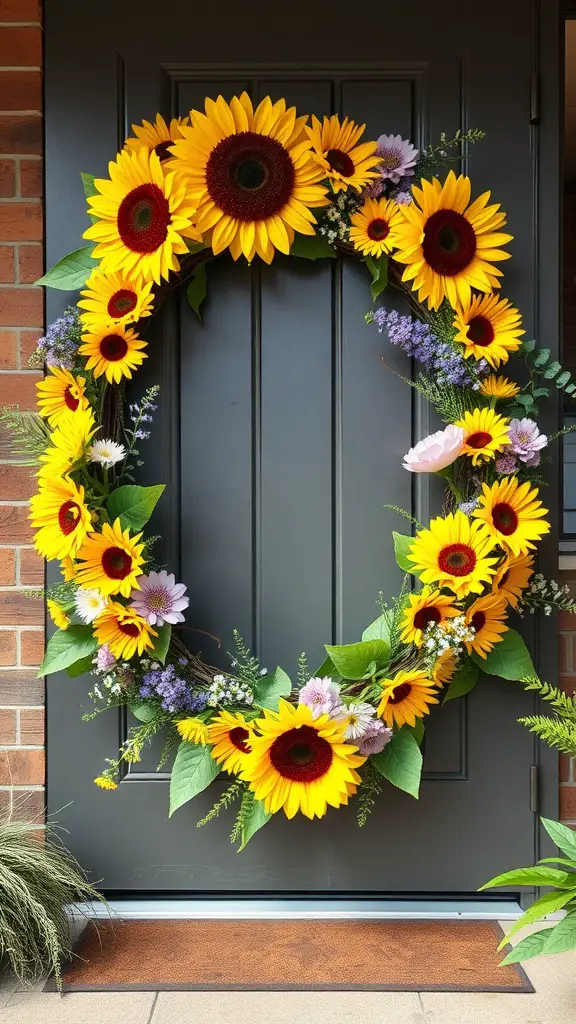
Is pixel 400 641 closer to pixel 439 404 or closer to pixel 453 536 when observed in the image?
pixel 453 536

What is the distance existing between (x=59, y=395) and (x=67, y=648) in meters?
0.58

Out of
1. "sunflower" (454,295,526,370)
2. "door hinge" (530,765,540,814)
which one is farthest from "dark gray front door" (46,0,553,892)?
"sunflower" (454,295,526,370)

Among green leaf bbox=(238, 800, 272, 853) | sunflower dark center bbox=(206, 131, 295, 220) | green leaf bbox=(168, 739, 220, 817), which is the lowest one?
green leaf bbox=(238, 800, 272, 853)

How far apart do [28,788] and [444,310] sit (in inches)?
60.3

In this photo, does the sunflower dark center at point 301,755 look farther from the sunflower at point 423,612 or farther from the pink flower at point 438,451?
the pink flower at point 438,451

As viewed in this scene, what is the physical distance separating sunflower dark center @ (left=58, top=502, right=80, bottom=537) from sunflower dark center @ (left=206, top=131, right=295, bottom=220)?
29.5 inches

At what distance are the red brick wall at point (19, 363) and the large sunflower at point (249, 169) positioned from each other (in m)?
0.41

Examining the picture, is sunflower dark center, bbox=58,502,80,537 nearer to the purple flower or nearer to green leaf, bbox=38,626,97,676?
green leaf, bbox=38,626,97,676

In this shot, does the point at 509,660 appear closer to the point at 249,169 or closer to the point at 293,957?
the point at 293,957

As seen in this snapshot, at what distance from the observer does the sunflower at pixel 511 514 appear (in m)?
1.65

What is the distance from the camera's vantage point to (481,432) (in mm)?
1684

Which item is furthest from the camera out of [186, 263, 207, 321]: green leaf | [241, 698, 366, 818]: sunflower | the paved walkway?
[186, 263, 207, 321]: green leaf

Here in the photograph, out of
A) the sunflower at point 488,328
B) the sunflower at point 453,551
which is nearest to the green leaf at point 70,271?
the sunflower at point 488,328

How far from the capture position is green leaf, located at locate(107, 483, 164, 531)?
5.57 ft
